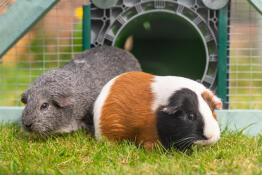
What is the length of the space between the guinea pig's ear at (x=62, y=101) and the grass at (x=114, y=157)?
0.97 ft

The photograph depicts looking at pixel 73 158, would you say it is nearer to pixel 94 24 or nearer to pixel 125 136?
pixel 125 136

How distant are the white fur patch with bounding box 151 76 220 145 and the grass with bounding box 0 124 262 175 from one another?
18cm

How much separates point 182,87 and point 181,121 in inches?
11.1

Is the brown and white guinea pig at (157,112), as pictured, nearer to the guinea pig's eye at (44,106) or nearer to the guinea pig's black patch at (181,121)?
the guinea pig's black patch at (181,121)

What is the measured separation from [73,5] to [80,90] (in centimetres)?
118

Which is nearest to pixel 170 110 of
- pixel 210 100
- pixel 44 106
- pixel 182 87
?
pixel 182 87

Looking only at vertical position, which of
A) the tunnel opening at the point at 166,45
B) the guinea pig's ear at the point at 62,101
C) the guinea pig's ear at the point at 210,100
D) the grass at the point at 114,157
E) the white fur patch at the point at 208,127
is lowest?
the grass at the point at 114,157

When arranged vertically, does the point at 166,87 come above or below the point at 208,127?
above

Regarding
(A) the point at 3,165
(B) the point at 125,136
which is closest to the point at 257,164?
(B) the point at 125,136

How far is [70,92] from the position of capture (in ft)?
10.1

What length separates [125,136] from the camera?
2.64 m

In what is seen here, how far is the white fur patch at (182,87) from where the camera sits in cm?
228

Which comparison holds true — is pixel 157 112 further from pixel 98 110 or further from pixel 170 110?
pixel 98 110

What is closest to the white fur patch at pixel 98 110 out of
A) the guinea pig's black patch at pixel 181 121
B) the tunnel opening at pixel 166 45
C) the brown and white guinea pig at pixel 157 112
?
the brown and white guinea pig at pixel 157 112
